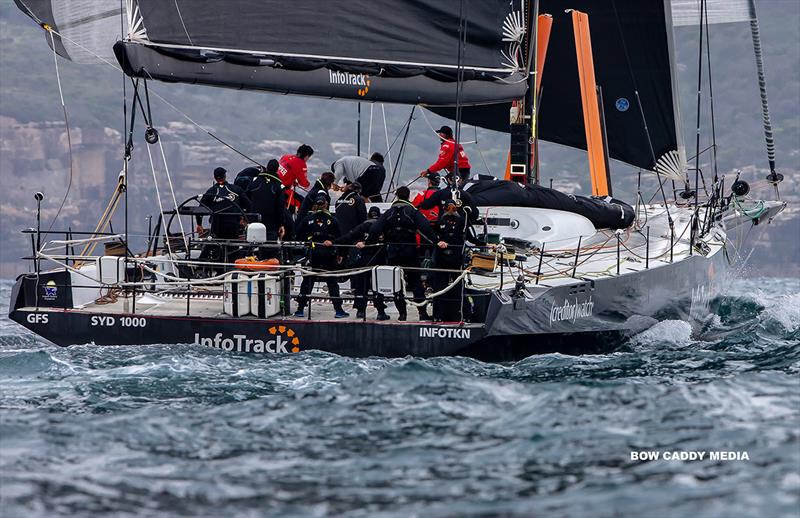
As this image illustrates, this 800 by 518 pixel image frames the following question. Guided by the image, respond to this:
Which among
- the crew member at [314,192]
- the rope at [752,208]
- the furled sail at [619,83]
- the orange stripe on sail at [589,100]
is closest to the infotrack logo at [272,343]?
the crew member at [314,192]

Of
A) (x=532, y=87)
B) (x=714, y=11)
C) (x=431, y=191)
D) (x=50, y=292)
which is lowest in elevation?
(x=50, y=292)

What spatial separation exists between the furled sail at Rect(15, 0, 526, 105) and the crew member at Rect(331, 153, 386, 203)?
1556mm

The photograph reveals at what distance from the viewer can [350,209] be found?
1306 cm

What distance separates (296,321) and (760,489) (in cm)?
582

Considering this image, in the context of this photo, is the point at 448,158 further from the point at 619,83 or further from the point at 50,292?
the point at 619,83

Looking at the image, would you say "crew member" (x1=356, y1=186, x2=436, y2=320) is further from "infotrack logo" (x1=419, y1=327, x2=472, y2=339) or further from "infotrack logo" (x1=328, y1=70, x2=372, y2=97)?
"infotrack logo" (x1=328, y1=70, x2=372, y2=97)

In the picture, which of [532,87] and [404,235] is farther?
[532,87]

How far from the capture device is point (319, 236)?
40.0 feet

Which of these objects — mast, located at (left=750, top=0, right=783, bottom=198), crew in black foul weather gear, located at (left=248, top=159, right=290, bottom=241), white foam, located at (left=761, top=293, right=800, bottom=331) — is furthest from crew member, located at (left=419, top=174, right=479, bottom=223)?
mast, located at (left=750, top=0, right=783, bottom=198)

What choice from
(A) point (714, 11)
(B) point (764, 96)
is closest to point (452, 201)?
(B) point (764, 96)

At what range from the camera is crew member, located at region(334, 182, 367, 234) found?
13.1 metres

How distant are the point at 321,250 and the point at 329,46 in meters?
2.64

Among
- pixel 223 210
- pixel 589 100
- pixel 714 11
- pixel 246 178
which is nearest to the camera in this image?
pixel 223 210

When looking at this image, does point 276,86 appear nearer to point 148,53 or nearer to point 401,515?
point 148,53
